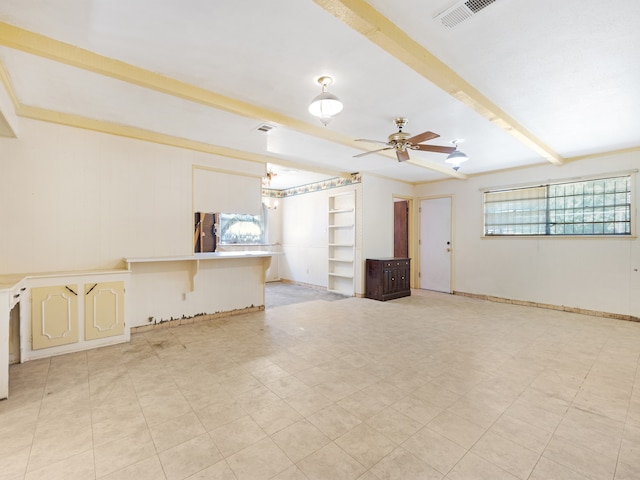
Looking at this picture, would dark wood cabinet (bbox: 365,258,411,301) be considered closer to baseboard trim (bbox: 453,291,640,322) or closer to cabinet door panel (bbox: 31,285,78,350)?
baseboard trim (bbox: 453,291,640,322)

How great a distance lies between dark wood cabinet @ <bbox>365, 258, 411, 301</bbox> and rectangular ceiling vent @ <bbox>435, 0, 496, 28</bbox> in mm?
4392

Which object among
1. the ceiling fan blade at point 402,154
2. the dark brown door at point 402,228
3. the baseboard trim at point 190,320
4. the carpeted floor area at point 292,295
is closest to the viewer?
the ceiling fan blade at point 402,154

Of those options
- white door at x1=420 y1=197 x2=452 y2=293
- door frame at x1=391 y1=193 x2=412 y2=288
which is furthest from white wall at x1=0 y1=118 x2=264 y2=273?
white door at x1=420 y1=197 x2=452 y2=293

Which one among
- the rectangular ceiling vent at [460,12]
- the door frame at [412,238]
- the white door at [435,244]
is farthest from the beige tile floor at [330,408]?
the door frame at [412,238]

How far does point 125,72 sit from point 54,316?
8.24ft

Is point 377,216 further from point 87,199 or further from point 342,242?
point 87,199

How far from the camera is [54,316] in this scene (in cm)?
307

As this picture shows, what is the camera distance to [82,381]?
2.55m

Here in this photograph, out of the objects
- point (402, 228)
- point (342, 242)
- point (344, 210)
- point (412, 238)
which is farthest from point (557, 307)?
point (344, 210)

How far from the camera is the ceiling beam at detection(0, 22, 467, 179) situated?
2020 millimetres

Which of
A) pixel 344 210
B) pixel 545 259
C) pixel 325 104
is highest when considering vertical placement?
pixel 325 104

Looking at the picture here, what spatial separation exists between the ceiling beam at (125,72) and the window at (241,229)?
12.3 feet

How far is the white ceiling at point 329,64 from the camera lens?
1854mm

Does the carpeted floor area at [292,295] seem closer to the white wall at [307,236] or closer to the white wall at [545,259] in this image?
the white wall at [307,236]
